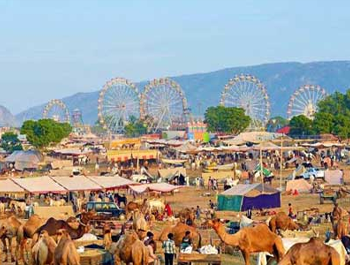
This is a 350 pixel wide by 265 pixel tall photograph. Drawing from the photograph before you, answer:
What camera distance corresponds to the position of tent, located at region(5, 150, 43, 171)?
7138 centimetres

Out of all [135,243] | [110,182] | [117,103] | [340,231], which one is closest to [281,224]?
[340,231]

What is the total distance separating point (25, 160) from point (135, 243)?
5518 cm

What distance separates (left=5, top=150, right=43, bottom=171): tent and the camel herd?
46.5 m

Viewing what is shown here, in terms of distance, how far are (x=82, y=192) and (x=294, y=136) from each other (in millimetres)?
59835

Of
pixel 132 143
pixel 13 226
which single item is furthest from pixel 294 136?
pixel 13 226

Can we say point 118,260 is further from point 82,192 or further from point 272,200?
point 82,192

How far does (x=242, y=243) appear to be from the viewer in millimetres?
18938

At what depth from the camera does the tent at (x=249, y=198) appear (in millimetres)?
36594

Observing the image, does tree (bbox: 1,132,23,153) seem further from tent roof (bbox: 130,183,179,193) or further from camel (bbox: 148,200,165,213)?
camel (bbox: 148,200,165,213)

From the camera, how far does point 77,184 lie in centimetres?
3919

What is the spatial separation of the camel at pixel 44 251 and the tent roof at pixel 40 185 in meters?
18.0

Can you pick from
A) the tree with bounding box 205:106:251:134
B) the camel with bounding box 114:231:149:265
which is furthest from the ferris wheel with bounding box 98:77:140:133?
the camel with bounding box 114:231:149:265

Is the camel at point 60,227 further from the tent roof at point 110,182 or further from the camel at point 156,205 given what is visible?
the tent roof at point 110,182

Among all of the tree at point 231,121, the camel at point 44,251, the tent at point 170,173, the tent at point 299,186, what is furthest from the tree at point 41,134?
the camel at point 44,251
